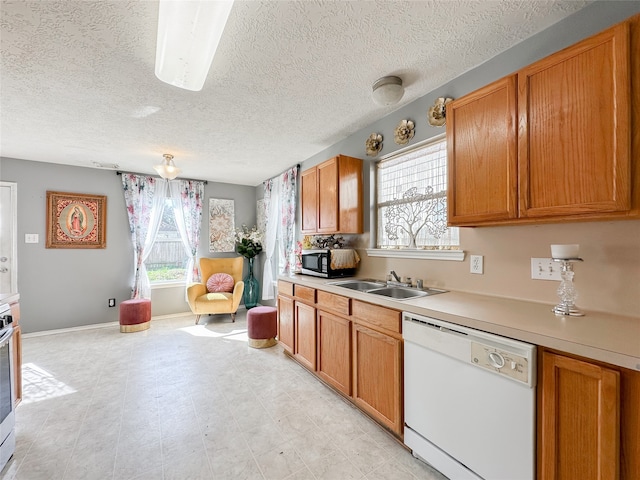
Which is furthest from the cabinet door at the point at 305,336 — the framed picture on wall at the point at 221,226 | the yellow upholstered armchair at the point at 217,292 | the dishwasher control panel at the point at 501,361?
the framed picture on wall at the point at 221,226

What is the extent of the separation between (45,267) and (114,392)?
2.77 meters

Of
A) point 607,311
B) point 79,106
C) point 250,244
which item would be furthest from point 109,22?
point 250,244

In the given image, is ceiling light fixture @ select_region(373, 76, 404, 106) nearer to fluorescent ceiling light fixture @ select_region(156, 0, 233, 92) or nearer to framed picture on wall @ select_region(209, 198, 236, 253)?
fluorescent ceiling light fixture @ select_region(156, 0, 233, 92)

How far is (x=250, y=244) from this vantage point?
5.05 m

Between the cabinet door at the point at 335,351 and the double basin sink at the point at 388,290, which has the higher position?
the double basin sink at the point at 388,290

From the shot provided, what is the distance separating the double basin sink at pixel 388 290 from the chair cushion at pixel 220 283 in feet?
9.30

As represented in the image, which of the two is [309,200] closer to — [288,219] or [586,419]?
[288,219]

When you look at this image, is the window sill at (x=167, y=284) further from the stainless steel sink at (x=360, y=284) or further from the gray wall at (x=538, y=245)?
the gray wall at (x=538, y=245)

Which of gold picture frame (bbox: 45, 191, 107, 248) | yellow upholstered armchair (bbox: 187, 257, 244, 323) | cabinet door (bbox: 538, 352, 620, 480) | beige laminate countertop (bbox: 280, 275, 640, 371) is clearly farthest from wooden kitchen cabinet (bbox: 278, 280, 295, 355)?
gold picture frame (bbox: 45, 191, 107, 248)

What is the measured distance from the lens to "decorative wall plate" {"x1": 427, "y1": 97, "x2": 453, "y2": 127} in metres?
2.04

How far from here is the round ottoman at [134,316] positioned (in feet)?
12.9

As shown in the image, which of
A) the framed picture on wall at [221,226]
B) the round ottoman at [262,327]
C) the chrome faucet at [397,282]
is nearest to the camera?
the chrome faucet at [397,282]

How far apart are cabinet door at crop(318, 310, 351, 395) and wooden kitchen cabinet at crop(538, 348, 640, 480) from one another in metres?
1.25

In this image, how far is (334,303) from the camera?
228 cm
